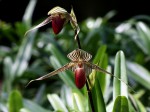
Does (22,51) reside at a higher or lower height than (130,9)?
lower

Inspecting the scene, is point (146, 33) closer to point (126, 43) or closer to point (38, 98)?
point (126, 43)

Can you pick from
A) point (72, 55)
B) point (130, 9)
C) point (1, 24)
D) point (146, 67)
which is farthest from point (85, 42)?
point (130, 9)

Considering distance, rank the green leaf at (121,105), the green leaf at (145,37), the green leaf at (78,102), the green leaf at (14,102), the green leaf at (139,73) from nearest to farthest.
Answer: the green leaf at (121,105) < the green leaf at (78,102) < the green leaf at (14,102) < the green leaf at (139,73) < the green leaf at (145,37)

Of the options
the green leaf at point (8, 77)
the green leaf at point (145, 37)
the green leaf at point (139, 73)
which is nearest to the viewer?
the green leaf at point (139, 73)

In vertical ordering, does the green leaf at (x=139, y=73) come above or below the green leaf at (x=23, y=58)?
below

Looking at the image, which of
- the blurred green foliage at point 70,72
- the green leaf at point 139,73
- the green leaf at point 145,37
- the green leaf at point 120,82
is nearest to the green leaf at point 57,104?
the blurred green foliage at point 70,72

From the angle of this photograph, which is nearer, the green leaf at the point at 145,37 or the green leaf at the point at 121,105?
the green leaf at the point at 121,105

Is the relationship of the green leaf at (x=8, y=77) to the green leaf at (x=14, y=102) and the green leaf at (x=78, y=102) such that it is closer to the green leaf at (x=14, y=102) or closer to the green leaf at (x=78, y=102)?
the green leaf at (x=14, y=102)

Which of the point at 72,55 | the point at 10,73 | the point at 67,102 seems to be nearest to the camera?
the point at 72,55
